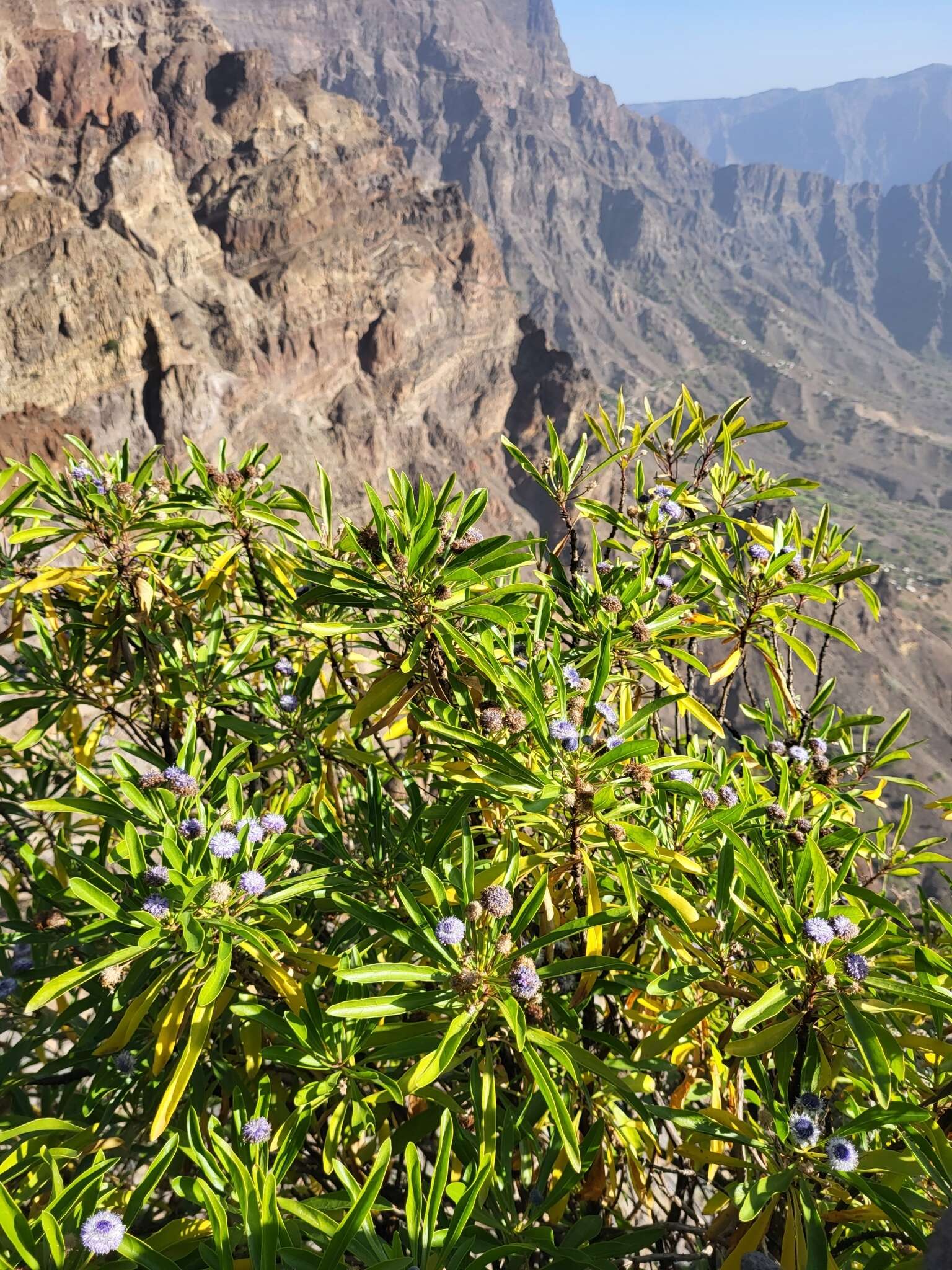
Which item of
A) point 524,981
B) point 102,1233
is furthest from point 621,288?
point 102,1233

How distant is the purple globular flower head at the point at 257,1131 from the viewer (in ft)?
6.16

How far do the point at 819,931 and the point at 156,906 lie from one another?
168cm

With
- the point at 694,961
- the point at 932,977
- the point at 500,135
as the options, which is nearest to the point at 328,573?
the point at 694,961

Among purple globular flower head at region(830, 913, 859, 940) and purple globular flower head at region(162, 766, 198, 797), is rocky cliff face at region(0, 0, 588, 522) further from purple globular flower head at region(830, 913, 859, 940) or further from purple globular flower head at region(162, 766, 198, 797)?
purple globular flower head at region(830, 913, 859, 940)

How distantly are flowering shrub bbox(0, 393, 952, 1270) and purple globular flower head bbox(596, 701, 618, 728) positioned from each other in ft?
0.06

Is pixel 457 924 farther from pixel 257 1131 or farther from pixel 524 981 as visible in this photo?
pixel 257 1131

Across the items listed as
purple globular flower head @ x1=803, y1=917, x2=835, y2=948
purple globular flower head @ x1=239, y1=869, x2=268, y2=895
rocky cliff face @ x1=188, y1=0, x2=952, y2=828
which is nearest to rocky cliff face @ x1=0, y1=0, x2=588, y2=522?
purple globular flower head @ x1=239, y1=869, x2=268, y2=895

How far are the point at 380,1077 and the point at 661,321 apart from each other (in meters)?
189

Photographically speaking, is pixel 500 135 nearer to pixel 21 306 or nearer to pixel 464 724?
pixel 21 306

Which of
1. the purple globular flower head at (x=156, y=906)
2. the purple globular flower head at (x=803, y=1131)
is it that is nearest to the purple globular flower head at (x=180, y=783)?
the purple globular flower head at (x=156, y=906)

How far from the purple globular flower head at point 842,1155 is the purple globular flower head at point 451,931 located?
3.43ft

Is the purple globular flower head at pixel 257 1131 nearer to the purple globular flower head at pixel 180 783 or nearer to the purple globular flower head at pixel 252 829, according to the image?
the purple globular flower head at pixel 252 829

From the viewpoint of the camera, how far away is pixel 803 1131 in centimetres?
171

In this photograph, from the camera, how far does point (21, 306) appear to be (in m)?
35.8
